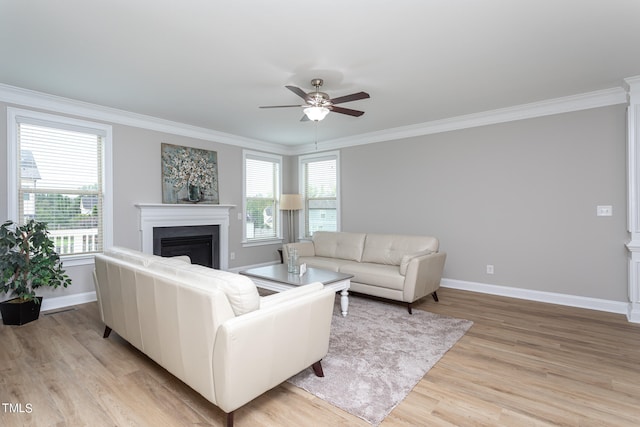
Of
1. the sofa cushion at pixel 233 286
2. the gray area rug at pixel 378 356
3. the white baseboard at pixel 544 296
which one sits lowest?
the gray area rug at pixel 378 356

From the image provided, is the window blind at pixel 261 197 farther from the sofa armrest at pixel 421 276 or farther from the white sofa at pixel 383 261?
the sofa armrest at pixel 421 276

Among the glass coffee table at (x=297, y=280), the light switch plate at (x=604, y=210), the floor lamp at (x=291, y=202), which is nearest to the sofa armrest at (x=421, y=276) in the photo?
the glass coffee table at (x=297, y=280)

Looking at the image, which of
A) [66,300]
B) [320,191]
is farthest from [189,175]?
[320,191]

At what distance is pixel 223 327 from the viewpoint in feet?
5.33

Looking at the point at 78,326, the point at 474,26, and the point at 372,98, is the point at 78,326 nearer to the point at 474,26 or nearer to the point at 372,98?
the point at 372,98

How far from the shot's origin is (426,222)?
16.9 ft

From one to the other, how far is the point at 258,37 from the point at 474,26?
1622 mm

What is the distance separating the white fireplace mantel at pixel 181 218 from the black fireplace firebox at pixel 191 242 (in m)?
0.07

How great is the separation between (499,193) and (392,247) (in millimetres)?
1651

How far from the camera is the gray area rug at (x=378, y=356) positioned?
2.07m

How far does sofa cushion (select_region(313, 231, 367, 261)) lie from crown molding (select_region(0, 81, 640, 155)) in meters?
1.79

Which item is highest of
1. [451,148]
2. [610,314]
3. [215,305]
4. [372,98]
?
[372,98]

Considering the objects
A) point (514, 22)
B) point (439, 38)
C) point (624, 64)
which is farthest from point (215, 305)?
point (624, 64)

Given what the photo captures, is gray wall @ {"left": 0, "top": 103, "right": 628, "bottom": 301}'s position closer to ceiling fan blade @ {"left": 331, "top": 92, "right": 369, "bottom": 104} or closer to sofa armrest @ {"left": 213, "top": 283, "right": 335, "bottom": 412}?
ceiling fan blade @ {"left": 331, "top": 92, "right": 369, "bottom": 104}
